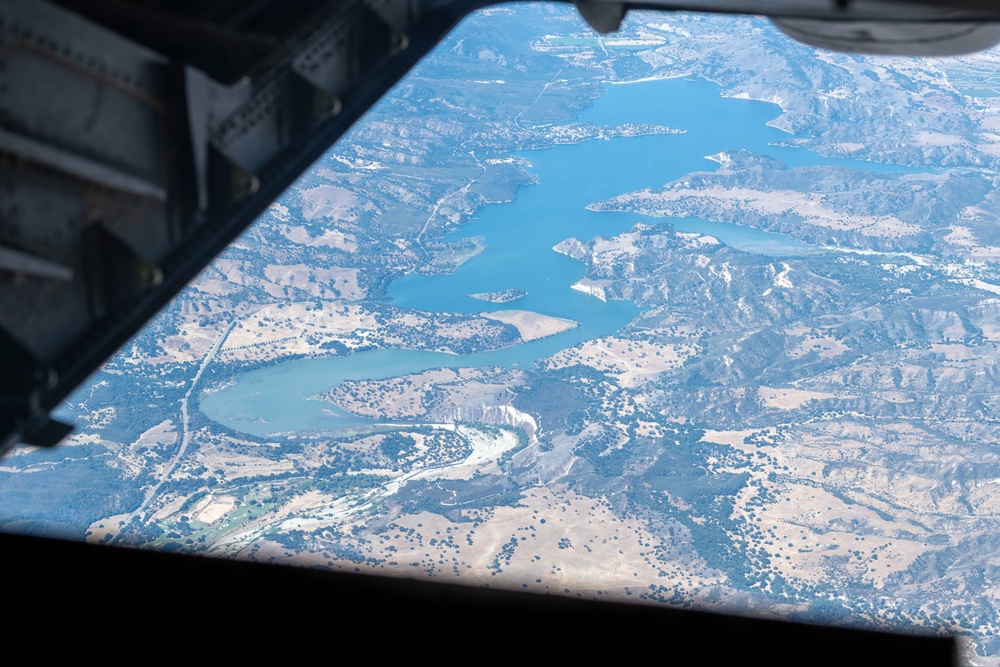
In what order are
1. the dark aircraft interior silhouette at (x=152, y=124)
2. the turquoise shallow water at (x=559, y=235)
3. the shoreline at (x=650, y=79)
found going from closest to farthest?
the dark aircraft interior silhouette at (x=152, y=124)
the turquoise shallow water at (x=559, y=235)
the shoreline at (x=650, y=79)

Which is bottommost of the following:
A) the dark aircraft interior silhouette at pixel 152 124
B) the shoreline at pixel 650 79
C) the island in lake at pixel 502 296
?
the island in lake at pixel 502 296

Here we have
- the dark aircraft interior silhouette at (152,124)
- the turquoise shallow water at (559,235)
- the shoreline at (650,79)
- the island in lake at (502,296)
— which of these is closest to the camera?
the dark aircraft interior silhouette at (152,124)

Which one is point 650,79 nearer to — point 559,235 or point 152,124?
point 559,235

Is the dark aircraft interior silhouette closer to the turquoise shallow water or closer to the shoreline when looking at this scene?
the turquoise shallow water

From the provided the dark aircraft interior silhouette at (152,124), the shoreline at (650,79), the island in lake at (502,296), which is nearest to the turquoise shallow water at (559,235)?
the island in lake at (502,296)

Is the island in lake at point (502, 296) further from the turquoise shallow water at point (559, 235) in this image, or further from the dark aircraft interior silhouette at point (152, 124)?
the dark aircraft interior silhouette at point (152, 124)

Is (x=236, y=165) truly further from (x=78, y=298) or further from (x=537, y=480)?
(x=537, y=480)
